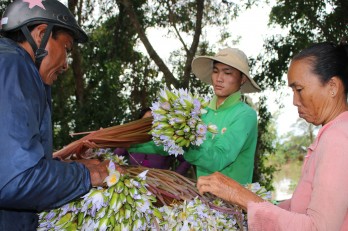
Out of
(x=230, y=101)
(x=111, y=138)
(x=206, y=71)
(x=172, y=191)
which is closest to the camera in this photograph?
(x=172, y=191)

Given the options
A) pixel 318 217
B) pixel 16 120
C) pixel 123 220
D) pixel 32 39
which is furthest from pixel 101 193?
pixel 318 217

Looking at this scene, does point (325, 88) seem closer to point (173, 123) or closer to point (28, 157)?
point (173, 123)

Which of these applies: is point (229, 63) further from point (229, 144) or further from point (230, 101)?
point (229, 144)

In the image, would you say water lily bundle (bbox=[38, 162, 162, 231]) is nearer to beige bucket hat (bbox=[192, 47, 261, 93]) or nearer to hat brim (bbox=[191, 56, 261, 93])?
beige bucket hat (bbox=[192, 47, 261, 93])

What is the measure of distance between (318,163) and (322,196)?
0.42ft

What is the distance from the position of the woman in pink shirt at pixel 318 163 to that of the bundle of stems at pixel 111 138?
26.7 inches

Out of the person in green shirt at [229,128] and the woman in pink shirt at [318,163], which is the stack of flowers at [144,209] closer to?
the woman in pink shirt at [318,163]

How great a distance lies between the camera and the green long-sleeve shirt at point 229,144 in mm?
2533

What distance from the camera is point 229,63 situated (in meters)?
3.06

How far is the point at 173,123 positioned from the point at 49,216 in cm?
73

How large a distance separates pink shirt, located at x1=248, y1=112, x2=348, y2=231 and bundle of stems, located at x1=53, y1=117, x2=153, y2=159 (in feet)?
3.06

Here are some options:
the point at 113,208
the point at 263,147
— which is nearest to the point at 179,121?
the point at 113,208

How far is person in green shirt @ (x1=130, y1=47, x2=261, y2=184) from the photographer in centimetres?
257

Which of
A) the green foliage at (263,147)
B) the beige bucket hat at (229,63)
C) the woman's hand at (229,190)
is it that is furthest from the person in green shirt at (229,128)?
the green foliage at (263,147)
